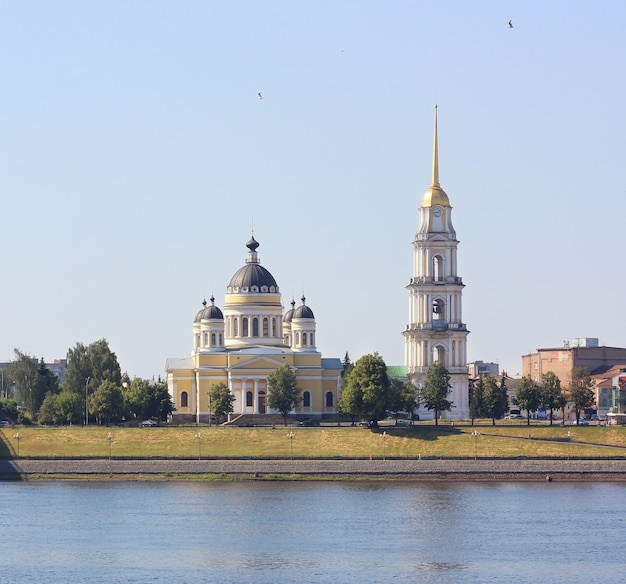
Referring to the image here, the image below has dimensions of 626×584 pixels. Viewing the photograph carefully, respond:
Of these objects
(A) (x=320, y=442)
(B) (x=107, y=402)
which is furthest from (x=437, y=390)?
(B) (x=107, y=402)

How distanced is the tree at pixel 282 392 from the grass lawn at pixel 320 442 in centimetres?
1271

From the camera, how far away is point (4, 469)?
374 feet

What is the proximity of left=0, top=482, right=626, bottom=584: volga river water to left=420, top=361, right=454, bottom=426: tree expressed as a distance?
27003 millimetres

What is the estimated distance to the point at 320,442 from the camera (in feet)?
395

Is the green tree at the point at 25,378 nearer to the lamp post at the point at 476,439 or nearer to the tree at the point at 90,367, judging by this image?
the tree at the point at 90,367

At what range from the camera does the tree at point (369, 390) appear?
4961 inches

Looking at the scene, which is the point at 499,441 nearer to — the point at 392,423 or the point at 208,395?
the point at 392,423

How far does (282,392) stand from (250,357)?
7061 millimetres

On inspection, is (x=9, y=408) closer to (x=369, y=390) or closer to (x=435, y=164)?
(x=369, y=390)

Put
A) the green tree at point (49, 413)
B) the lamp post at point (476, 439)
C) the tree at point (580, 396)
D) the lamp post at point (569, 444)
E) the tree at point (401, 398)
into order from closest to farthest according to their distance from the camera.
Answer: the lamp post at point (569, 444) → the lamp post at point (476, 439) → the tree at point (401, 398) → the green tree at point (49, 413) → the tree at point (580, 396)

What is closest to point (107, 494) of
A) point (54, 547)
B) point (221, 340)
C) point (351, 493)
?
point (351, 493)

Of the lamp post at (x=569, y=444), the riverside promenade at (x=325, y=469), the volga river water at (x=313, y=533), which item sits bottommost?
the volga river water at (x=313, y=533)

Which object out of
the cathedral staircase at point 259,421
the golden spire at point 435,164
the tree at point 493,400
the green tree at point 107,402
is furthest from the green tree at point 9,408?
the golden spire at point 435,164

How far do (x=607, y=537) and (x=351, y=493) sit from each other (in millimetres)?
23056
